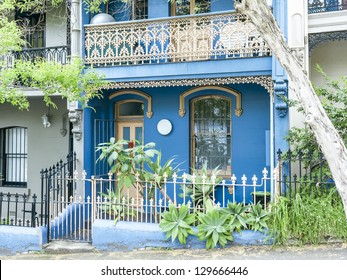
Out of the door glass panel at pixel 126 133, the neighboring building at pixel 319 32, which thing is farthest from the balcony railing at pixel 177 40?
the door glass panel at pixel 126 133

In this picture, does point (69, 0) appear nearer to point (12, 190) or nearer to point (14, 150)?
point (14, 150)

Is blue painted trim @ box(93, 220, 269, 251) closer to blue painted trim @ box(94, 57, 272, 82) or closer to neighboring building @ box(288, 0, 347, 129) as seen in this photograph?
neighboring building @ box(288, 0, 347, 129)

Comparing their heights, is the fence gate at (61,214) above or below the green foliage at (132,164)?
below

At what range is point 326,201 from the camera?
701 cm

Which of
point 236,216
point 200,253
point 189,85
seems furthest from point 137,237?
point 189,85

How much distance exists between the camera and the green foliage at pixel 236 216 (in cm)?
726

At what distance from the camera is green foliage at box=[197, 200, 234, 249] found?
718 centimetres

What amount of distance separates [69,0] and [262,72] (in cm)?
581

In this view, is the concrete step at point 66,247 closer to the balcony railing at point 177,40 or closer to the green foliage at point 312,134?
the balcony railing at point 177,40

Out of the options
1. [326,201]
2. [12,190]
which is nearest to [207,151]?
[326,201]

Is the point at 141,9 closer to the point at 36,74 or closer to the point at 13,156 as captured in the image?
the point at 36,74

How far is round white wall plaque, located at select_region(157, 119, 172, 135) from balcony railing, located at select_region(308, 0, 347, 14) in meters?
4.62

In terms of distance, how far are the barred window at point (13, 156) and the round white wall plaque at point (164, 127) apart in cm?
512

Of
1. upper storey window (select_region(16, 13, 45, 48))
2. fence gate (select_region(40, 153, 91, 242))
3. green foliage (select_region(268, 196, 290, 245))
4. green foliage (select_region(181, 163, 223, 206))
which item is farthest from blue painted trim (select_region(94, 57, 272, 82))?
upper storey window (select_region(16, 13, 45, 48))
